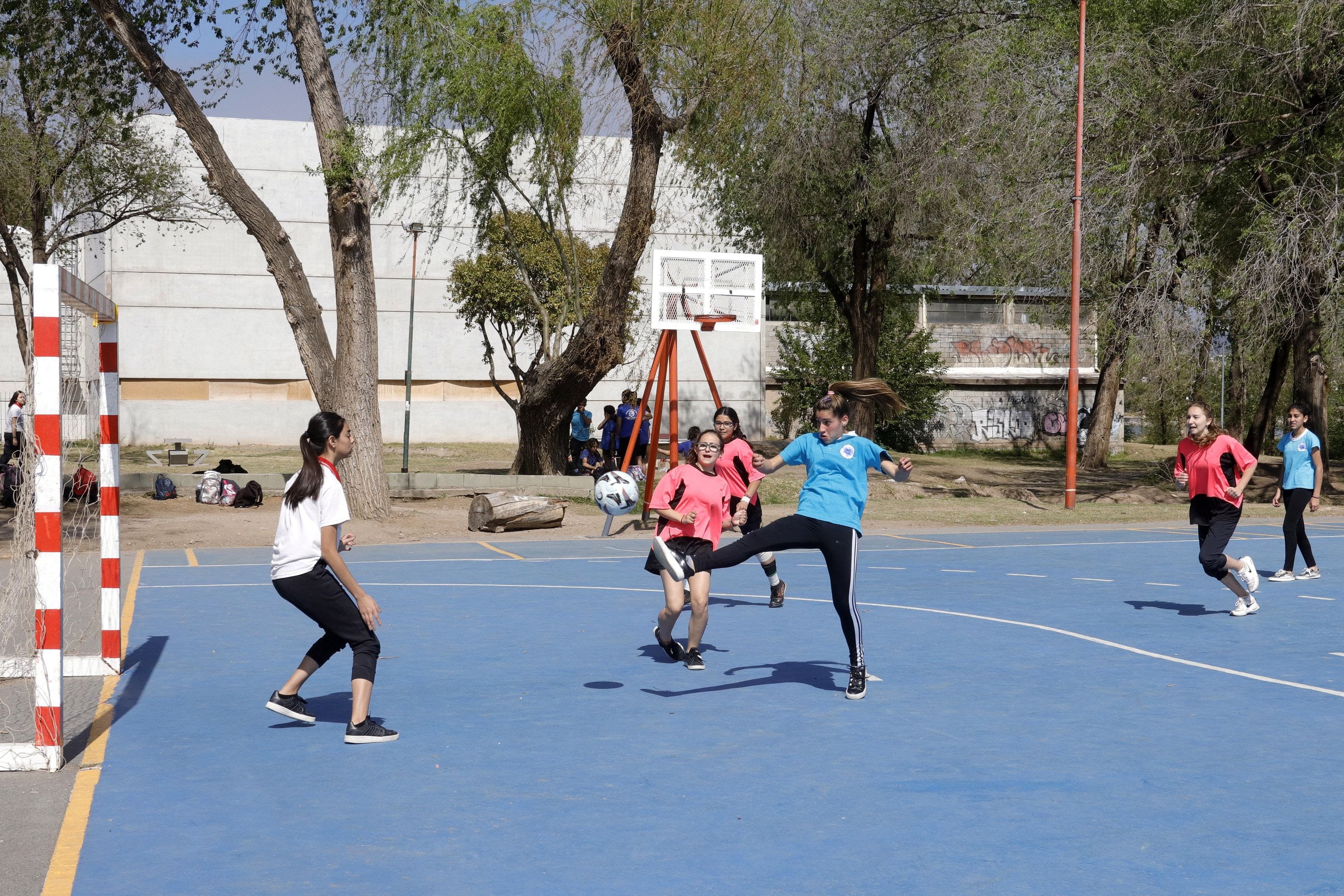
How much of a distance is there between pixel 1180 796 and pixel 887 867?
1.81m

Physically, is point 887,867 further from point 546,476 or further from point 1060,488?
point 1060,488

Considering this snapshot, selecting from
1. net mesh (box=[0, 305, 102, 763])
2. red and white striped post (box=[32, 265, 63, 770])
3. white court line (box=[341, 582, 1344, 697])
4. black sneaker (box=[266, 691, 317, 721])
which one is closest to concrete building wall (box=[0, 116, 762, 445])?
white court line (box=[341, 582, 1344, 697])

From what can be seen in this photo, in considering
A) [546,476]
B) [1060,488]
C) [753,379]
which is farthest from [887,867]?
[753,379]

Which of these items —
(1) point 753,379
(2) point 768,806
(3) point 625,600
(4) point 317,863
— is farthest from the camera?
(1) point 753,379

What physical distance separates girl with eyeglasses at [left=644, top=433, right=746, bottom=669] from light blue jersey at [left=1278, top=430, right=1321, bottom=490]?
24.9 feet

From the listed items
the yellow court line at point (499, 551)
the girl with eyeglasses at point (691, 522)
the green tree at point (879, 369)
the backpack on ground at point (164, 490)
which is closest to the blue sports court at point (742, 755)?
the girl with eyeglasses at point (691, 522)

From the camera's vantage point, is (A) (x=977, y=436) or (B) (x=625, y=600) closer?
(B) (x=625, y=600)

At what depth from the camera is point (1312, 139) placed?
76.4ft

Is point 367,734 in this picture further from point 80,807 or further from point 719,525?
point 719,525

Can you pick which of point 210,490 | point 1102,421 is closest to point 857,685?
point 210,490

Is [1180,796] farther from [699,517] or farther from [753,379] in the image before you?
[753,379]

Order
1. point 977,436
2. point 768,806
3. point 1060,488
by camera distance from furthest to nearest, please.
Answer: point 977,436
point 1060,488
point 768,806

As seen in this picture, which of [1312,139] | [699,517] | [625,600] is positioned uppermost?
[1312,139]

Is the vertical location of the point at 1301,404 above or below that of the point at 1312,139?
below
